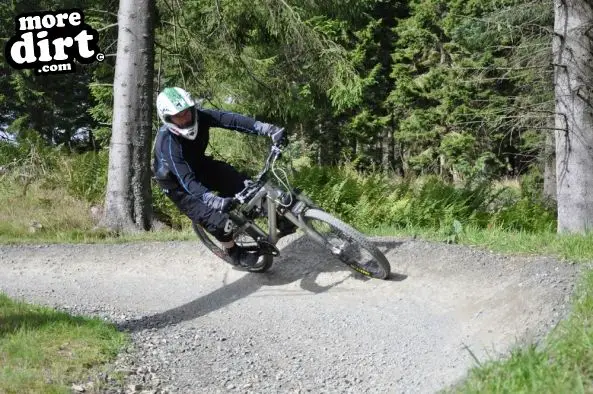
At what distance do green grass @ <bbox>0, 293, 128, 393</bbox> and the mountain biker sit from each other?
1855 mm

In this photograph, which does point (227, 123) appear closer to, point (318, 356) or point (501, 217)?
point (318, 356)

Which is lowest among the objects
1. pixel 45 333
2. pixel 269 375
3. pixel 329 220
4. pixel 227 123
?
pixel 269 375

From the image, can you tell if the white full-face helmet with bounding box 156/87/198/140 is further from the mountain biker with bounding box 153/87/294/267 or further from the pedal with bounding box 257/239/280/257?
the pedal with bounding box 257/239/280/257

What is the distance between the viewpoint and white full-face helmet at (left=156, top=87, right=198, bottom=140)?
6.67m

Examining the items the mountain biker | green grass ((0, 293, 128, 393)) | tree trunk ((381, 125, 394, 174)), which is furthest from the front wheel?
tree trunk ((381, 125, 394, 174))

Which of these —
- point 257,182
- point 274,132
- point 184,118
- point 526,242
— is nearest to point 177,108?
point 184,118

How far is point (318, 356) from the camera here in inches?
214

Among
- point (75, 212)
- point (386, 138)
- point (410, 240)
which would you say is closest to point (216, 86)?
point (75, 212)

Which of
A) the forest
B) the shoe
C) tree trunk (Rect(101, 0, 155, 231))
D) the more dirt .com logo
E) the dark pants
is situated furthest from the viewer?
the more dirt .com logo

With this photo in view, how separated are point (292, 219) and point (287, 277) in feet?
3.83

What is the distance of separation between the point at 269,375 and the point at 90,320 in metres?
1.84

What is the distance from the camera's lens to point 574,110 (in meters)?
8.40

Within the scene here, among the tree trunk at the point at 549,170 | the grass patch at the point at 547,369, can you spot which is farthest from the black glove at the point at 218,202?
the tree trunk at the point at 549,170

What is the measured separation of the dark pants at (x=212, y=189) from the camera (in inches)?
279
